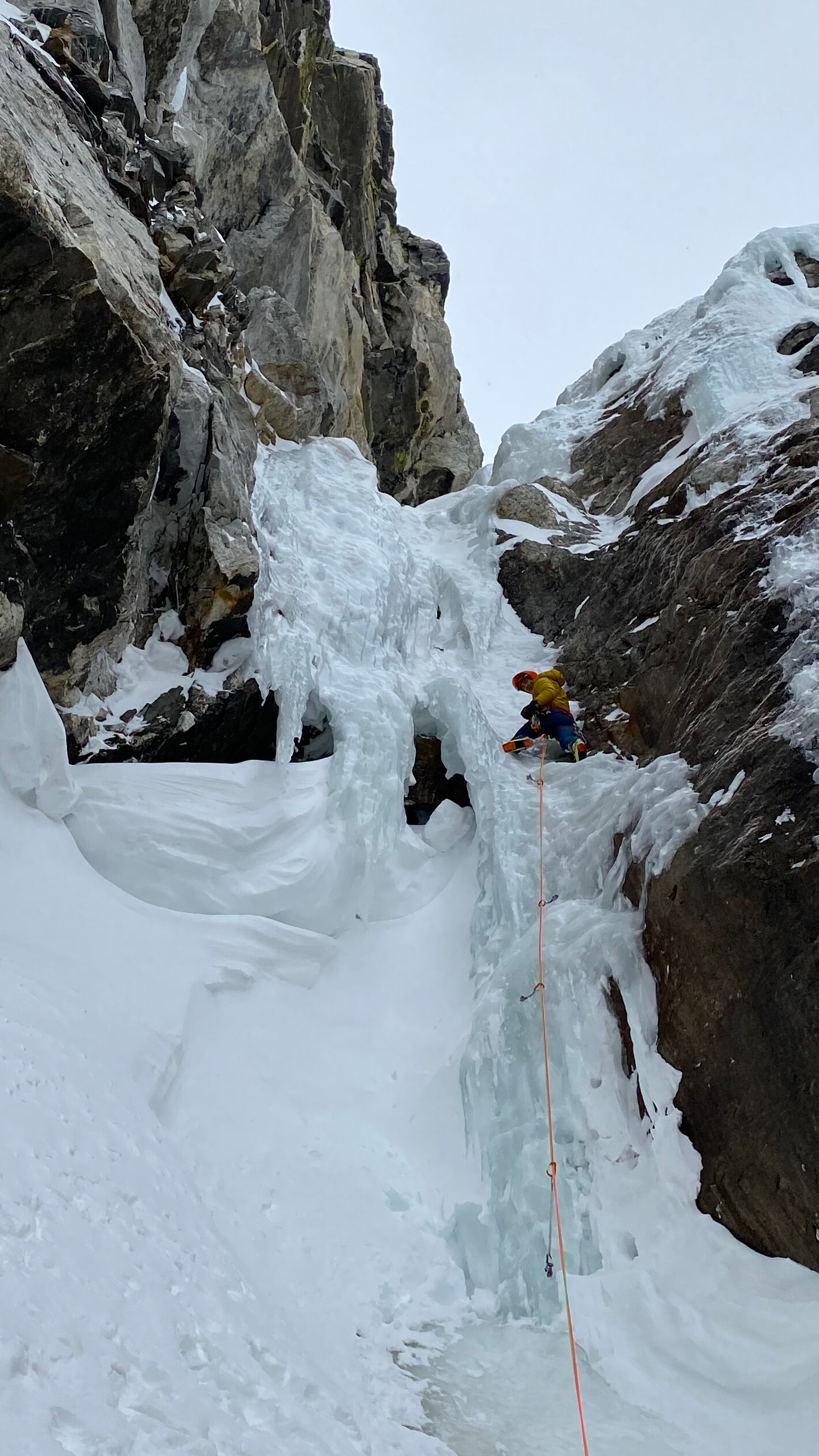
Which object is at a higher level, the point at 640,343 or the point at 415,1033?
the point at 640,343

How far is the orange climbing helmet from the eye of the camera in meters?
10.2

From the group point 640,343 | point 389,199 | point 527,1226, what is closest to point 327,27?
point 389,199

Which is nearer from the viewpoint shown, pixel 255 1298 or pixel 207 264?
pixel 255 1298

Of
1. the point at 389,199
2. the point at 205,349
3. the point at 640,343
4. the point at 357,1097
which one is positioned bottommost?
the point at 357,1097

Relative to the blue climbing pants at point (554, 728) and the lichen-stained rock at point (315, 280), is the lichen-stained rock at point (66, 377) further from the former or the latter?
the lichen-stained rock at point (315, 280)

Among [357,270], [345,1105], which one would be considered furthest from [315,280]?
[345,1105]

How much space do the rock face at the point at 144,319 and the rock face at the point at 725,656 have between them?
12.7 ft

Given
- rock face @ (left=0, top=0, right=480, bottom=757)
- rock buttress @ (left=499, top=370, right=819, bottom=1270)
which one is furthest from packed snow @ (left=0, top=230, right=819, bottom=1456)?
rock face @ (left=0, top=0, right=480, bottom=757)

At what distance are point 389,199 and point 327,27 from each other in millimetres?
3770

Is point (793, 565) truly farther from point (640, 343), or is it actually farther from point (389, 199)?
point (389, 199)

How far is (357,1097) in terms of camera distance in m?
5.70

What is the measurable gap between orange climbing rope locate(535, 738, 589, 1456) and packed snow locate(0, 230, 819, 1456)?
0.22 ft

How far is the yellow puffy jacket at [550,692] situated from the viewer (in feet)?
30.0

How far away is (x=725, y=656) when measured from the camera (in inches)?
279
